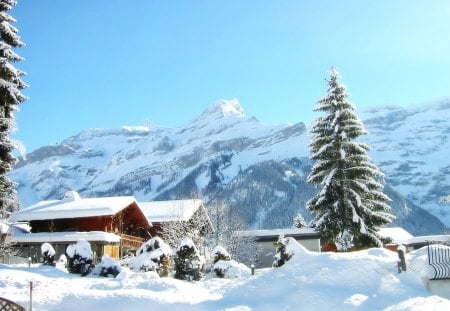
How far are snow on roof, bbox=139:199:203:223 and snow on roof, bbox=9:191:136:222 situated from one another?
5.26 metres

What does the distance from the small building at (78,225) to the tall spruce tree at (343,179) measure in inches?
799

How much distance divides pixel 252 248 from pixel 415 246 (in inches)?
784

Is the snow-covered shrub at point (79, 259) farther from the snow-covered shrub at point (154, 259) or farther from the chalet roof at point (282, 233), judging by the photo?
the chalet roof at point (282, 233)

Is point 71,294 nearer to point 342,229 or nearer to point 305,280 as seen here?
point 305,280

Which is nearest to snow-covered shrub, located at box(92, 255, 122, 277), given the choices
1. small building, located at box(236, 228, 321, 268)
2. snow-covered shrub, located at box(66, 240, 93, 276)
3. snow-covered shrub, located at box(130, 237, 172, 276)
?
snow-covered shrub, located at box(66, 240, 93, 276)

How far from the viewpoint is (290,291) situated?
19547 millimetres

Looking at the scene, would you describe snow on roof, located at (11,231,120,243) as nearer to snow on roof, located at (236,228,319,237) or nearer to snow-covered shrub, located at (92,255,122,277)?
snow on roof, located at (236,228,319,237)

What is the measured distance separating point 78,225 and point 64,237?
3.14m

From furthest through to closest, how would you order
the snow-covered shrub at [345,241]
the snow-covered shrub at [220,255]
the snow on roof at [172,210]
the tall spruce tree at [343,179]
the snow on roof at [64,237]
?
the snow on roof at [172,210]
the snow on roof at [64,237]
the tall spruce tree at [343,179]
the snow-covered shrub at [345,241]
the snow-covered shrub at [220,255]

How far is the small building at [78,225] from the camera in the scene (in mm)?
45344

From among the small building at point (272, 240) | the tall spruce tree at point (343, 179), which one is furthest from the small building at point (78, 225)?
the tall spruce tree at point (343, 179)

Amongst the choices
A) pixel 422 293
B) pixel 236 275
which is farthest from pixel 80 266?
A: pixel 422 293

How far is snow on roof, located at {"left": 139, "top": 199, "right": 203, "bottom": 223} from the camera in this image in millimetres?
53000

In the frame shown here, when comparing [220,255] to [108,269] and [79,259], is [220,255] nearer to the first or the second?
[108,269]
